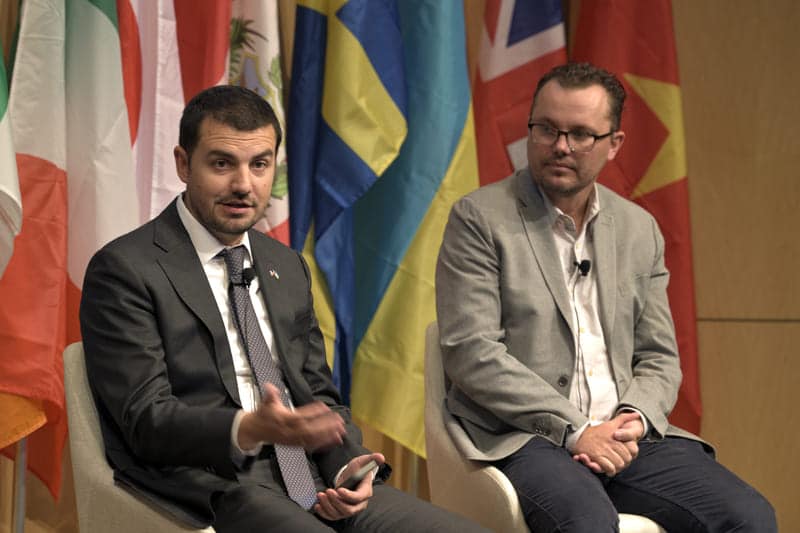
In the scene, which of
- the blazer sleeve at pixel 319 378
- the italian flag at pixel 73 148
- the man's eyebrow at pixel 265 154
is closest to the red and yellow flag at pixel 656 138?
the italian flag at pixel 73 148

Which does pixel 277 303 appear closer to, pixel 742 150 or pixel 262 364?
pixel 262 364

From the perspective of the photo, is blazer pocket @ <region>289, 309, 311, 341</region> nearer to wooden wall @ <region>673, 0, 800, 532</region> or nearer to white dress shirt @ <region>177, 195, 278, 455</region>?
white dress shirt @ <region>177, 195, 278, 455</region>

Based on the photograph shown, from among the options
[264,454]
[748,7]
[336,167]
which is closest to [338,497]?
[264,454]

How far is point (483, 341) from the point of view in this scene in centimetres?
288

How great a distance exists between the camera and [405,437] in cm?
394

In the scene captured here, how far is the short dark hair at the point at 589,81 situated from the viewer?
3.11 m

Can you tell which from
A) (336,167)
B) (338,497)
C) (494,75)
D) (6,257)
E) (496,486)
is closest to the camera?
(338,497)

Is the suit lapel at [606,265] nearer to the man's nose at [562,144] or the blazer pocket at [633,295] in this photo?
the blazer pocket at [633,295]

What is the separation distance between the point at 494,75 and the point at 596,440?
179cm

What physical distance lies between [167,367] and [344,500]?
1.62 ft

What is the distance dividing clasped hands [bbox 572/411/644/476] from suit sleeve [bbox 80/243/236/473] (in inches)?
38.1

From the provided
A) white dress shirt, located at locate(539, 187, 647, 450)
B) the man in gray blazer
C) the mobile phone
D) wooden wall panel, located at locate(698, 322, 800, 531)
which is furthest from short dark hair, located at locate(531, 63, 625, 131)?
wooden wall panel, located at locate(698, 322, 800, 531)

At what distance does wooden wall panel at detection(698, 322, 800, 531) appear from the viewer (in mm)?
4207

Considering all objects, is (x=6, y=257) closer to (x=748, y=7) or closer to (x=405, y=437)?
(x=405, y=437)
